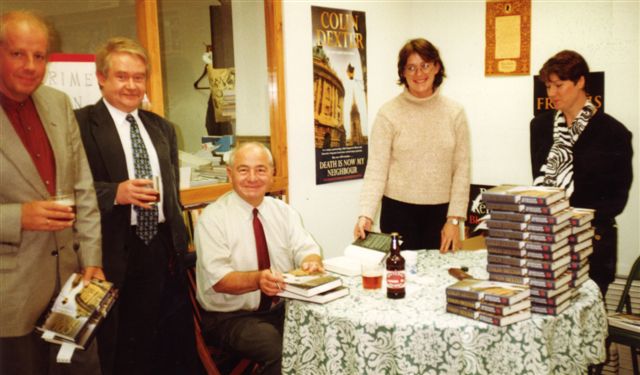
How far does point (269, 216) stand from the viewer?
248 cm

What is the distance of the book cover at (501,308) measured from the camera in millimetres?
1718

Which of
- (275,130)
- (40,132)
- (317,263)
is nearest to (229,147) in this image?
(275,130)

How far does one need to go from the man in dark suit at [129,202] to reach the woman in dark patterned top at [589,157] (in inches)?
72.3

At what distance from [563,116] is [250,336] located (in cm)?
188

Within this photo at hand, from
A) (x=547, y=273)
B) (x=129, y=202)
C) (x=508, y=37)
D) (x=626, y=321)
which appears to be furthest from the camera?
(x=508, y=37)

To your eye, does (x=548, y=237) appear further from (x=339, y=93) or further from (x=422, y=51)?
(x=339, y=93)

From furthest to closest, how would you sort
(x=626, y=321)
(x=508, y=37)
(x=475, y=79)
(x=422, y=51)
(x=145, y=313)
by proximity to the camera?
(x=475, y=79), (x=508, y=37), (x=422, y=51), (x=626, y=321), (x=145, y=313)

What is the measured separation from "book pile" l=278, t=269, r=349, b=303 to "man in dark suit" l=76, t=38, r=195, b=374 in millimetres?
646

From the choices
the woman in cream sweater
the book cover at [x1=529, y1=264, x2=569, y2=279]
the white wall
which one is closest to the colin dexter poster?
the white wall

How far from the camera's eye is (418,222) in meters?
2.90

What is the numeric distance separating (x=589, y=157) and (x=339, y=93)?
1.95 meters

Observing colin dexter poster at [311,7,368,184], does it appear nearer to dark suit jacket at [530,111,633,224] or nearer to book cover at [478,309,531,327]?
dark suit jacket at [530,111,633,224]

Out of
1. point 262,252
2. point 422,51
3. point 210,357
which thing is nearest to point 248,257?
point 262,252

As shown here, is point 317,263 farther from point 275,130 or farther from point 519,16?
A: point 519,16
